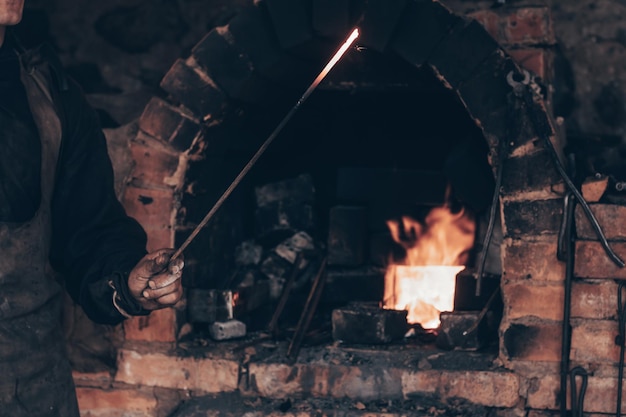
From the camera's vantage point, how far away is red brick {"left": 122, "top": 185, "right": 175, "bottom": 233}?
3.65 metres

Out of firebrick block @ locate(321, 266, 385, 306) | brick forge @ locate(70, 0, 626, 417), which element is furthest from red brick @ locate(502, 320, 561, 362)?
firebrick block @ locate(321, 266, 385, 306)

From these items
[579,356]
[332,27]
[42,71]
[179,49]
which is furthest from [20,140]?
[579,356]

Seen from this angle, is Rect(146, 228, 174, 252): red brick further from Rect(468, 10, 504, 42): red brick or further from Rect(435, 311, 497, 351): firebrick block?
Rect(468, 10, 504, 42): red brick

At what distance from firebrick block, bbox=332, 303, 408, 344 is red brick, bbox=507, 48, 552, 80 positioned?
45.9 inches

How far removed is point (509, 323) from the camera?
3381 mm

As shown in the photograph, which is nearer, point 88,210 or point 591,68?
point 88,210

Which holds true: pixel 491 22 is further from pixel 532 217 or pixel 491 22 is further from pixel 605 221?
pixel 605 221

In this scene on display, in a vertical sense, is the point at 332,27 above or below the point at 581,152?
above

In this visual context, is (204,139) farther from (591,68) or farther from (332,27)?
(591,68)

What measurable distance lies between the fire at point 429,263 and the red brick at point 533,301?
68cm

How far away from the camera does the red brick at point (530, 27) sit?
3514 millimetres

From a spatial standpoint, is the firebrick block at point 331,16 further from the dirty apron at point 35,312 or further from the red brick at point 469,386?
the red brick at point 469,386

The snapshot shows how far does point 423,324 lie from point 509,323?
73cm

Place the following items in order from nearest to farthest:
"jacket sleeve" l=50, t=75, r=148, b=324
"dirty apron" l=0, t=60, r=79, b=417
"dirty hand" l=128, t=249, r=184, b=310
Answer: "dirty hand" l=128, t=249, r=184, b=310 → "dirty apron" l=0, t=60, r=79, b=417 → "jacket sleeve" l=50, t=75, r=148, b=324
